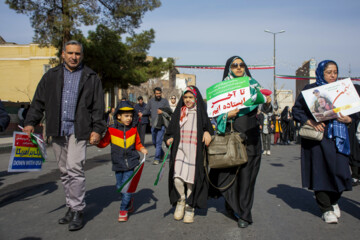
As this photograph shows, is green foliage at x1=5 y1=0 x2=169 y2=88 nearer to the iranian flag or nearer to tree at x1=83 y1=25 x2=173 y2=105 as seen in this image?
tree at x1=83 y1=25 x2=173 y2=105

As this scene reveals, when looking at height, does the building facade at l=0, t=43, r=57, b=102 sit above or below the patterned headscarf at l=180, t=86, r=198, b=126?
above

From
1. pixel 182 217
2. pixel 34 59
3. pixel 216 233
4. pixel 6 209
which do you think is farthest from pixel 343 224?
pixel 34 59

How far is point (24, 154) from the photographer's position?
4266mm

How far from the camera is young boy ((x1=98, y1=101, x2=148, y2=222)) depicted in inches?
172

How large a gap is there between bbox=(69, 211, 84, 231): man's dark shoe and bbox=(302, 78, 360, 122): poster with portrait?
9.66 feet

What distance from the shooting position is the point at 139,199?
5367mm

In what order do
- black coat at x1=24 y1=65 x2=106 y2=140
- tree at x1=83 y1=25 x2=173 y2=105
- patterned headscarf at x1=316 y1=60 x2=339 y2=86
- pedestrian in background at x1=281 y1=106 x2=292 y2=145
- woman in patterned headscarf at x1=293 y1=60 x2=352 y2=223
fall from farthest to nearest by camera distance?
tree at x1=83 y1=25 x2=173 y2=105 < pedestrian in background at x1=281 y1=106 x2=292 y2=145 < patterned headscarf at x1=316 y1=60 x2=339 y2=86 < woman in patterned headscarf at x1=293 y1=60 x2=352 y2=223 < black coat at x1=24 y1=65 x2=106 y2=140

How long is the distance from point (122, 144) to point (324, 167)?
8.06 feet

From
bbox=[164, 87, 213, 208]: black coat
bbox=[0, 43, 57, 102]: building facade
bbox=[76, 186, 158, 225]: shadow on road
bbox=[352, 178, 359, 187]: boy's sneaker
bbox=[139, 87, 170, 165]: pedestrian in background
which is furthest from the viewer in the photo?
bbox=[0, 43, 57, 102]: building facade

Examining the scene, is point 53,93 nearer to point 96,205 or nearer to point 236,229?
point 96,205

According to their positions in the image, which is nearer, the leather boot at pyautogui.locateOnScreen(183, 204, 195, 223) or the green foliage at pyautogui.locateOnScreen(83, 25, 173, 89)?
the leather boot at pyautogui.locateOnScreen(183, 204, 195, 223)

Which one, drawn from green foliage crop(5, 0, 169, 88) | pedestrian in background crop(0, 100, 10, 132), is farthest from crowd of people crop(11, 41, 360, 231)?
green foliage crop(5, 0, 169, 88)

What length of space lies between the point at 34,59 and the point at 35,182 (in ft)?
119

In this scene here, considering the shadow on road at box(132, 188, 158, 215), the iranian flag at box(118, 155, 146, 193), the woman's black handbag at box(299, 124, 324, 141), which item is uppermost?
the woman's black handbag at box(299, 124, 324, 141)
